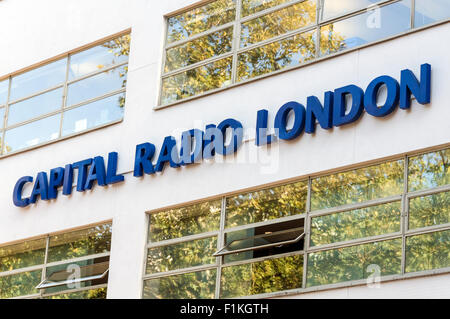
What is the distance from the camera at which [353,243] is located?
1415cm

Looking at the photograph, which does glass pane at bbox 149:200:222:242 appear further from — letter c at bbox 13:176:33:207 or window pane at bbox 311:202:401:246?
letter c at bbox 13:176:33:207

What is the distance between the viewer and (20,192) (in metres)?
19.1

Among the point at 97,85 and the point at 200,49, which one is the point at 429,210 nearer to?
the point at 200,49

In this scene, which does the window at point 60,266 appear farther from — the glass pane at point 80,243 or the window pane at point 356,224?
the window pane at point 356,224

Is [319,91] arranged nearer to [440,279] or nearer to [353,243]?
[353,243]

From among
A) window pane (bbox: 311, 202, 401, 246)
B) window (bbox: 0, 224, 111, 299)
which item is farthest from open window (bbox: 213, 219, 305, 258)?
window (bbox: 0, 224, 111, 299)

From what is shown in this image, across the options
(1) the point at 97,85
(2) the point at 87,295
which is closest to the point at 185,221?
(2) the point at 87,295

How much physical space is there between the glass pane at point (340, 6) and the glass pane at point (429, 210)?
127 inches

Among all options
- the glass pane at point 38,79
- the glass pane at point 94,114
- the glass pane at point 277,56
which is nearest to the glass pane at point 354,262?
the glass pane at point 277,56

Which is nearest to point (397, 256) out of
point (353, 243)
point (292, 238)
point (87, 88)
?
point (353, 243)

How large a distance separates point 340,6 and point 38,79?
280 inches

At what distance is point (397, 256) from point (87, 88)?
7802 millimetres

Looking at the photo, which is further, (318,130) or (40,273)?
(40,273)

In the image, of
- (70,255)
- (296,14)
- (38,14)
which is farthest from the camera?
(38,14)
